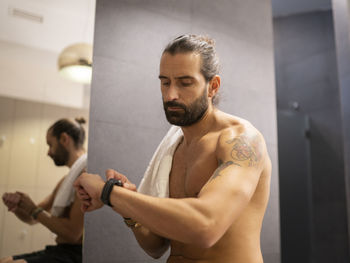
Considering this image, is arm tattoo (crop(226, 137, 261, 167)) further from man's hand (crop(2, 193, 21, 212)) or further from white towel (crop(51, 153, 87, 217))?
man's hand (crop(2, 193, 21, 212))

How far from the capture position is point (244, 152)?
996mm

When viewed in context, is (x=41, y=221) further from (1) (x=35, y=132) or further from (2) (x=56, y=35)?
(2) (x=56, y=35)

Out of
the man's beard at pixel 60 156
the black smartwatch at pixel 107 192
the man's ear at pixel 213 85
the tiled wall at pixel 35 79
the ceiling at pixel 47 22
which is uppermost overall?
the ceiling at pixel 47 22

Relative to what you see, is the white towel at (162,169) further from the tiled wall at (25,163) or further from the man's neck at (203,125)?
the tiled wall at (25,163)

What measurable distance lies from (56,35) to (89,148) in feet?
1.61

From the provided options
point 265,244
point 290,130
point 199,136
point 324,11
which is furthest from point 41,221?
point 324,11

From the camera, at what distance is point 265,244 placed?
1.85 m

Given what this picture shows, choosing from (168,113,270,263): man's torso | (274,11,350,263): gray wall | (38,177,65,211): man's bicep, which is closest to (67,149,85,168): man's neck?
(38,177,65,211): man's bicep

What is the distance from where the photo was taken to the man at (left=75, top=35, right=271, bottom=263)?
836 millimetres

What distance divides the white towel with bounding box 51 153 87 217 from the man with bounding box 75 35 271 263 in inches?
12.7

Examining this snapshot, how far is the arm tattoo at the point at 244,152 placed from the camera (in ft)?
3.20

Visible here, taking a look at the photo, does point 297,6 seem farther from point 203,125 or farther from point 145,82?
point 203,125

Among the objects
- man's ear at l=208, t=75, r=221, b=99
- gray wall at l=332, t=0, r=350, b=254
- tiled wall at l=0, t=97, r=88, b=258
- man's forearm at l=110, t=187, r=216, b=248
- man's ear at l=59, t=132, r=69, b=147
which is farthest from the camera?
gray wall at l=332, t=0, r=350, b=254

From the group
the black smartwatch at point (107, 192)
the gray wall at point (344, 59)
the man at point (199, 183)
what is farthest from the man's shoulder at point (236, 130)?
the gray wall at point (344, 59)
